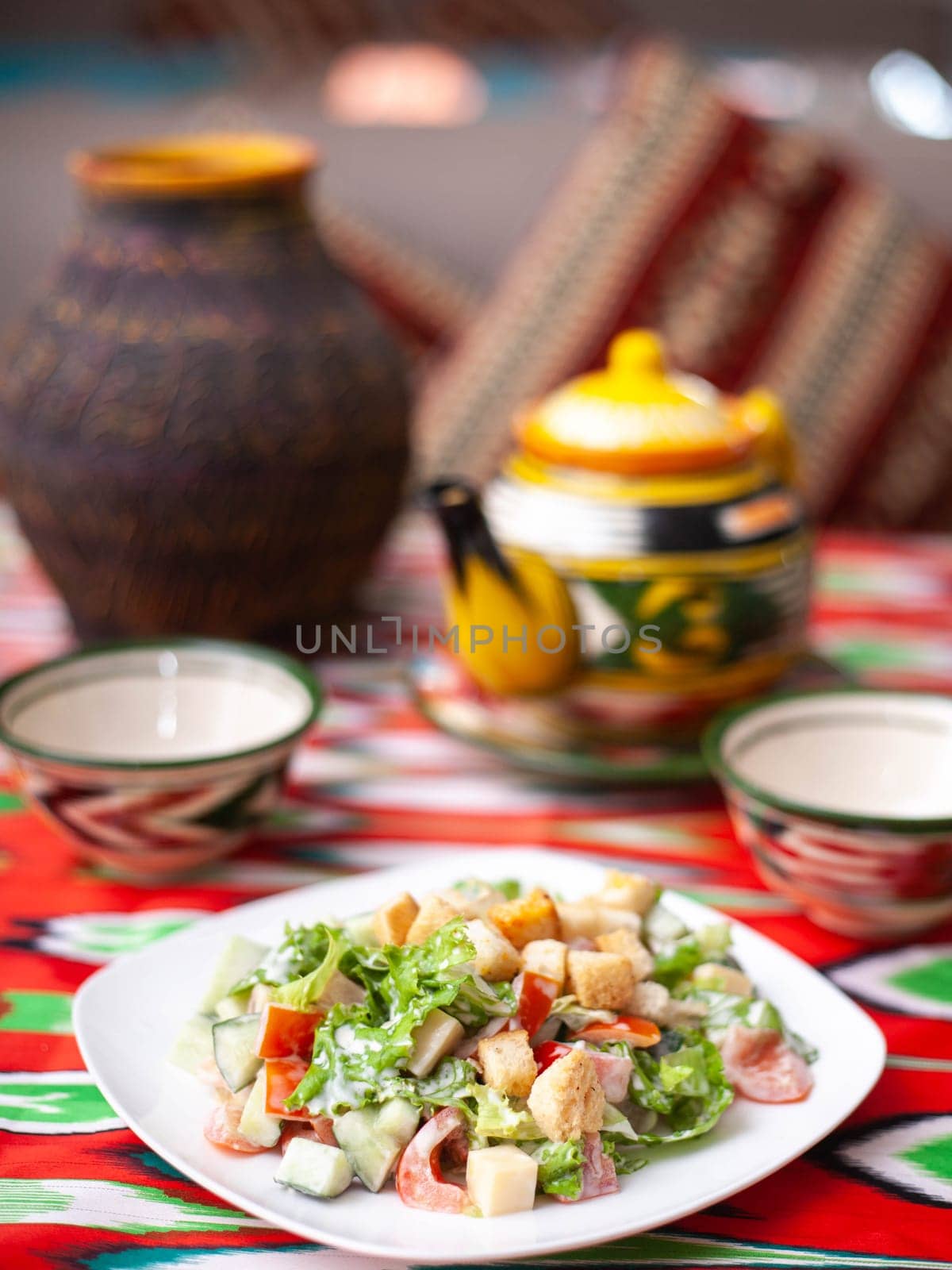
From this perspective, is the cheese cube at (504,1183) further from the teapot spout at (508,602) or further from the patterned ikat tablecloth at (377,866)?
the teapot spout at (508,602)

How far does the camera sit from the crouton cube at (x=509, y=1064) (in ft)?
1.90

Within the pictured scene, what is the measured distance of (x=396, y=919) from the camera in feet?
2.19

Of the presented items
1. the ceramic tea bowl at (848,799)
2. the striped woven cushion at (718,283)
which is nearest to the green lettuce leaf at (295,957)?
the ceramic tea bowl at (848,799)

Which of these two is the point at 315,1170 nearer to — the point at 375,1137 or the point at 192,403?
the point at 375,1137

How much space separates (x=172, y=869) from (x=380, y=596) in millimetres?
521

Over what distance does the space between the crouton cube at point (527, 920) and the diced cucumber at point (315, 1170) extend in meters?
0.14

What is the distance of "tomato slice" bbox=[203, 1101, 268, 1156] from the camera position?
0.58 m

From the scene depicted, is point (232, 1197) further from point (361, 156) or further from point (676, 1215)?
point (361, 156)

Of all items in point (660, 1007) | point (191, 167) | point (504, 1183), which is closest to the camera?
point (504, 1183)

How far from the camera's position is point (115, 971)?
688 mm

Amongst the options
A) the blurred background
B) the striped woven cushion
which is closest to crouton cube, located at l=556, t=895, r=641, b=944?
the striped woven cushion

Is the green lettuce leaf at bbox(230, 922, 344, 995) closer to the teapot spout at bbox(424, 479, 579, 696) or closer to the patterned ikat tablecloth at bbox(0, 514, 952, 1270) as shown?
the patterned ikat tablecloth at bbox(0, 514, 952, 1270)

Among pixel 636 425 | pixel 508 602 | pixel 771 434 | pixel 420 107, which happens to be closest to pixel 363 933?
pixel 508 602

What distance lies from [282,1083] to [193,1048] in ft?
0.21
